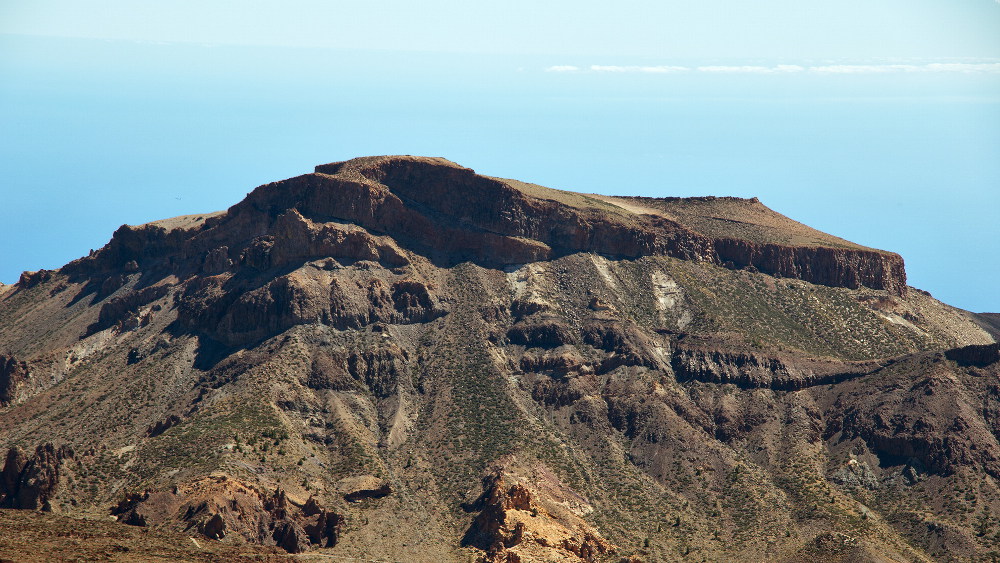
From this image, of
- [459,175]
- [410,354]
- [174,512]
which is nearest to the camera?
[174,512]

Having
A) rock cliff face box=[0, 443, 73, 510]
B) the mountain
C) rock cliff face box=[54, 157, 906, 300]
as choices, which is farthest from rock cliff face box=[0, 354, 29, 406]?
rock cliff face box=[0, 443, 73, 510]

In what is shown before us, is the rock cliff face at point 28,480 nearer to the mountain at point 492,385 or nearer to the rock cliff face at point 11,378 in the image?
the mountain at point 492,385

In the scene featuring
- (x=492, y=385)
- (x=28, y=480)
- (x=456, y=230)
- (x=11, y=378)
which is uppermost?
(x=456, y=230)

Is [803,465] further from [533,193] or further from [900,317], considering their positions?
[533,193]

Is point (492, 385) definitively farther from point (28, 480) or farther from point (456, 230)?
point (28, 480)

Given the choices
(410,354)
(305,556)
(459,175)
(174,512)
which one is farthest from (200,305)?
(305,556)

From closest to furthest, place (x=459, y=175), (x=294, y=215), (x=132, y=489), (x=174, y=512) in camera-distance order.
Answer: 1. (x=174, y=512)
2. (x=132, y=489)
3. (x=294, y=215)
4. (x=459, y=175)

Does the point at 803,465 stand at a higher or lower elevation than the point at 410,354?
lower

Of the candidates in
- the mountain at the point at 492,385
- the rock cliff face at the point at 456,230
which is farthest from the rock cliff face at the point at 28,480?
the rock cliff face at the point at 456,230

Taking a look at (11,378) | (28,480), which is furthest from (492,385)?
(11,378)

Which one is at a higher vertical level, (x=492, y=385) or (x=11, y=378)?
(x=492, y=385)
